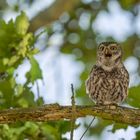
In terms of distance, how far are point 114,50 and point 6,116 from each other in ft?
4.10

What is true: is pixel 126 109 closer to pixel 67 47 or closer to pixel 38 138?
pixel 38 138

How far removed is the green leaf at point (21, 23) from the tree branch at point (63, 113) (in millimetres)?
1214

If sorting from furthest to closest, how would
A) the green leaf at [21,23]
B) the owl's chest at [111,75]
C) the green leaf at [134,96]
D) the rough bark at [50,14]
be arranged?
the rough bark at [50,14]
the green leaf at [21,23]
the owl's chest at [111,75]
the green leaf at [134,96]

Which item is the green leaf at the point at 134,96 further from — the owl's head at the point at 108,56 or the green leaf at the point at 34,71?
the green leaf at the point at 34,71

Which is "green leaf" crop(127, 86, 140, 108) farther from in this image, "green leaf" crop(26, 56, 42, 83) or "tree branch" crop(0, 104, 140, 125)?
"green leaf" crop(26, 56, 42, 83)

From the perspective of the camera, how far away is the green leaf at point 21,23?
230 inches

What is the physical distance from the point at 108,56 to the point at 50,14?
2.96 meters

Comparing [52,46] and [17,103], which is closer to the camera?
[17,103]

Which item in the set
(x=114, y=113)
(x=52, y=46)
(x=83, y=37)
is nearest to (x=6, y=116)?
(x=114, y=113)

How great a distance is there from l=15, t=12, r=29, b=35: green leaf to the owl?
0.73 meters

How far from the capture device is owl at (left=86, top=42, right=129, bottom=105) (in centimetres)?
543

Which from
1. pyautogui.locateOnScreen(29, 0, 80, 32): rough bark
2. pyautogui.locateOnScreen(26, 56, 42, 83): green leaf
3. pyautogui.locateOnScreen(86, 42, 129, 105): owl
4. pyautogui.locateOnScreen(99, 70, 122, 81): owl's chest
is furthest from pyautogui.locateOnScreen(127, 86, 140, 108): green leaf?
pyautogui.locateOnScreen(29, 0, 80, 32): rough bark

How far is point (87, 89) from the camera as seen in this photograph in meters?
5.50

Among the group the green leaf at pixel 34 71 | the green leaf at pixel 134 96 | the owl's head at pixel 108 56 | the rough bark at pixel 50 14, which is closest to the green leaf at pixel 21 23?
the green leaf at pixel 34 71
